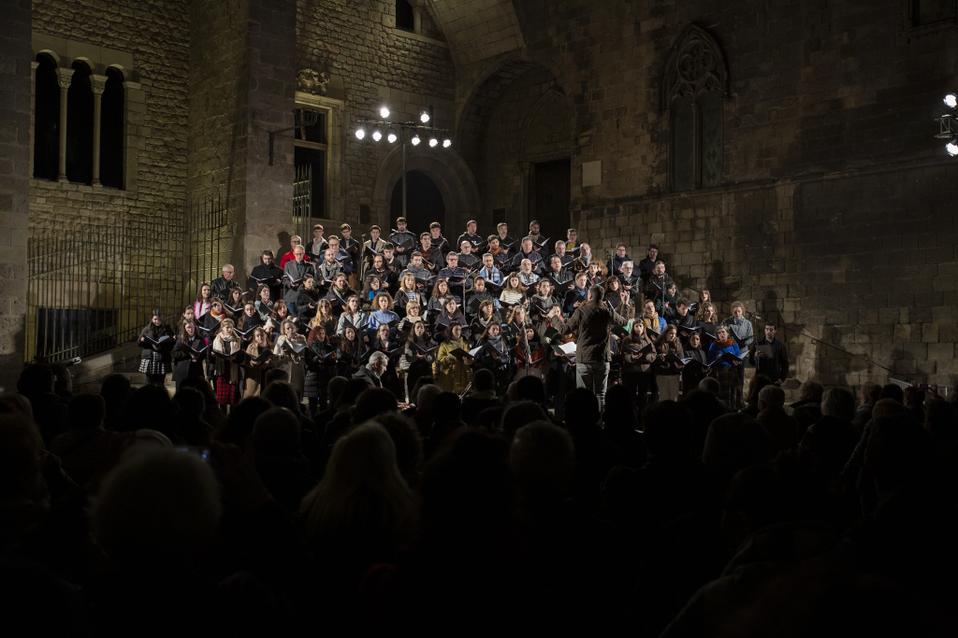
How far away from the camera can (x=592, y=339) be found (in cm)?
1116

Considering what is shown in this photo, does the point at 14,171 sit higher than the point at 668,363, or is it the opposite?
the point at 14,171

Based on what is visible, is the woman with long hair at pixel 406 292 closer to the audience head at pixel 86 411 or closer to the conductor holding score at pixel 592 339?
the conductor holding score at pixel 592 339

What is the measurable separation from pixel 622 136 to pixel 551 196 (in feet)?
11.1

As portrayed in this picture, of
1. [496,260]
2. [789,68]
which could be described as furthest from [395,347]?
[789,68]

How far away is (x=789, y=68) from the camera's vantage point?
55.7 feet

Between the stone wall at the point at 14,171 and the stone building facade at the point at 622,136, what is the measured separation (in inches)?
1.1

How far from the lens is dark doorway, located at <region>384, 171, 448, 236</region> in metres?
21.8

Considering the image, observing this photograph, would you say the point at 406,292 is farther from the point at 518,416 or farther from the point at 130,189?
the point at 518,416

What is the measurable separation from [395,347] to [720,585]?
35.3 ft

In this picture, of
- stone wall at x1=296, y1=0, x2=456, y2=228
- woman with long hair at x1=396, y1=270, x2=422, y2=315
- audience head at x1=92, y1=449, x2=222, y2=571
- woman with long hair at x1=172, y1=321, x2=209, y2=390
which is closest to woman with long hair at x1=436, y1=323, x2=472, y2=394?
woman with long hair at x1=396, y1=270, x2=422, y2=315

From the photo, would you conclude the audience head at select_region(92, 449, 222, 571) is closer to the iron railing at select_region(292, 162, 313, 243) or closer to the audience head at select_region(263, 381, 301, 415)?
the audience head at select_region(263, 381, 301, 415)

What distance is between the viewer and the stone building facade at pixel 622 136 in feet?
50.1

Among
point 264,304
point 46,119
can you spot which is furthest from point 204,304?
point 46,119

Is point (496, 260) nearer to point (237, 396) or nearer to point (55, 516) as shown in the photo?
point (237, 396)
